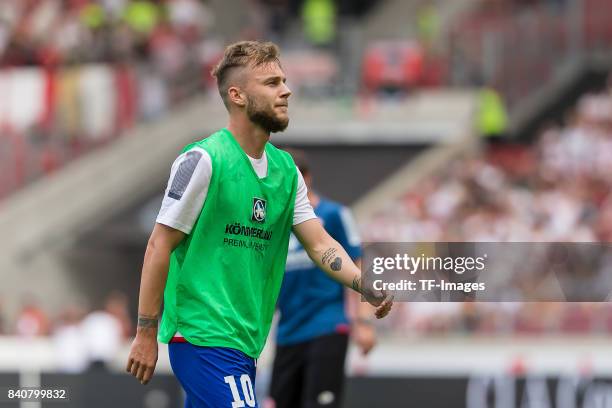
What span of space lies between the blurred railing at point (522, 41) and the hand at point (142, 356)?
56.2 ft

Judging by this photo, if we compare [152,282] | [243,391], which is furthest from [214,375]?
[152,282]

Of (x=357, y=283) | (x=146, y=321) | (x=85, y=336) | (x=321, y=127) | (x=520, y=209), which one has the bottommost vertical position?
(x=146, y=321)

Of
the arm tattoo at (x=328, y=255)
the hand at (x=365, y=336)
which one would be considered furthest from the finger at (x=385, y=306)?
the hand at (x=365, y=336)

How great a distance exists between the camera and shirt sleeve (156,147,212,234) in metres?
6.61

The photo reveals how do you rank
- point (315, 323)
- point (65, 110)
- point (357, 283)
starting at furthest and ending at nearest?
point (65, 110), point (315, 323), point (357, 283)

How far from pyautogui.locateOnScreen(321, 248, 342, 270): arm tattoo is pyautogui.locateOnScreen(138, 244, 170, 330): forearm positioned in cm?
82

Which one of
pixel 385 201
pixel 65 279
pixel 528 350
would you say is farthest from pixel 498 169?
pixel 65 279

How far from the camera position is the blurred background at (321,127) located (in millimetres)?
19719

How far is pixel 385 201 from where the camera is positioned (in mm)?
22016

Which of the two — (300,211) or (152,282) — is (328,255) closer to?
(300,211)

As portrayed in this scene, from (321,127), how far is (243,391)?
58.6 ft

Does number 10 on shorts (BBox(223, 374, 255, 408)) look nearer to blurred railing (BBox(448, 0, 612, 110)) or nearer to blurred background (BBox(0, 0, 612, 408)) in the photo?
blurred background (BBox(0, 0, 612, 408))

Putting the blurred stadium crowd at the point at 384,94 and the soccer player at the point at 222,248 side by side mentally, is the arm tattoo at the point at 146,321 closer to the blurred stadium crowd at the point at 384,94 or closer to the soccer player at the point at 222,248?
the soccer player at the point at 222,248

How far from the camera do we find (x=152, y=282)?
659cm
